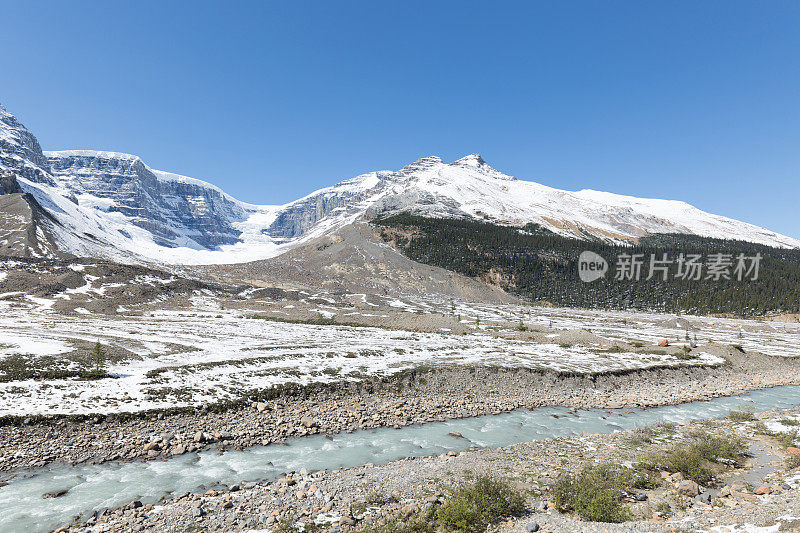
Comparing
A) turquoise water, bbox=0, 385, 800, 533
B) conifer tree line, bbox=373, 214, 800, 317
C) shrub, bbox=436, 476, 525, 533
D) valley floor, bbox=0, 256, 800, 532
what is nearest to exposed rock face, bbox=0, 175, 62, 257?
valley floor, bbox=0, 256, 800, 532

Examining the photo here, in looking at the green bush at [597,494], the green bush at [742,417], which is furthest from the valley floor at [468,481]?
the green bush at [742,417]

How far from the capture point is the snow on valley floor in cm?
2159

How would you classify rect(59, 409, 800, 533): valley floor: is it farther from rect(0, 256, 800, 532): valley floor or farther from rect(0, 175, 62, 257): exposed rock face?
rect(0, 175, 62, 257): exposed rock face

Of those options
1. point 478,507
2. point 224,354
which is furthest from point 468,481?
point 224,354

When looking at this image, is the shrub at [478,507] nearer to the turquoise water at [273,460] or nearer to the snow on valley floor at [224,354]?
the turquoise water at [273,460]

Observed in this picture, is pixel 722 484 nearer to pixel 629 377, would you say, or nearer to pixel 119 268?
pixel 629 377

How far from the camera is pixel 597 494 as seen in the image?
37.6 ft

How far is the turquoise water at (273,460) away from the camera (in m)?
12.6

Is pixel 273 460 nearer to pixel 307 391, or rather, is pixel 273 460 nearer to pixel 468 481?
pixel 307 391

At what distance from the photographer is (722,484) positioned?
13.4 m

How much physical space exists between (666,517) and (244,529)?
13.2 metres

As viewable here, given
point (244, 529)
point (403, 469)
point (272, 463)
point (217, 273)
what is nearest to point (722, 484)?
point (403, 469)

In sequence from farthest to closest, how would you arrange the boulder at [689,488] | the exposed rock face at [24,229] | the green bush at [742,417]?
the exposed rock face at [24,229]
the green bush at [742,417]
the boulder at [689,488]

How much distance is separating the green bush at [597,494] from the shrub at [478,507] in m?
1.50
